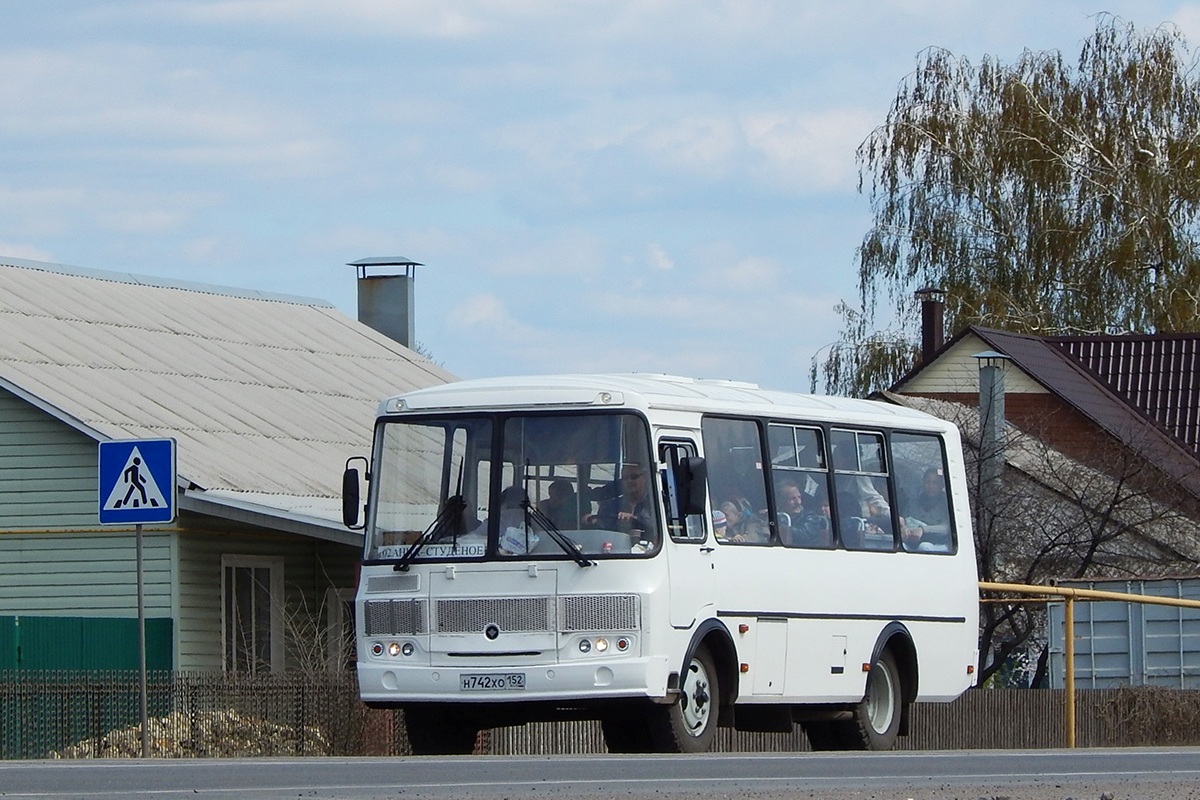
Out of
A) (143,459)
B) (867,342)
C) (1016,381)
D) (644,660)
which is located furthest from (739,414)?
(867,342)

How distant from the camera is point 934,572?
20953 mm

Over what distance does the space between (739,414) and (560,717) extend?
279cm

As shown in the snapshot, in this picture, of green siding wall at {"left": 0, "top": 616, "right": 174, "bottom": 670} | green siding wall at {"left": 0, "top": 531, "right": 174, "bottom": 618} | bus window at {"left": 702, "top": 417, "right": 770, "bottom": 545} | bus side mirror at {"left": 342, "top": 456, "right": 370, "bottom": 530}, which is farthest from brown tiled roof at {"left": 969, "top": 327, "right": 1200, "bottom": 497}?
bus side mirror at {"left": 342, "top": 456, "right": 370, "bottom": 530}

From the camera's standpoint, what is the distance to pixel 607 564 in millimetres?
17109

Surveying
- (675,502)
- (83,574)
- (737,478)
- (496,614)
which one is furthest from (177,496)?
(675,502)

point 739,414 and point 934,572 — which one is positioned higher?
point 739,414

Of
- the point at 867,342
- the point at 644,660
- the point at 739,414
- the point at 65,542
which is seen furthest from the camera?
the point at 867,342

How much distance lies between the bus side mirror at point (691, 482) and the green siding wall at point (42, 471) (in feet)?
44.6

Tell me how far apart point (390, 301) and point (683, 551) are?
2722cm

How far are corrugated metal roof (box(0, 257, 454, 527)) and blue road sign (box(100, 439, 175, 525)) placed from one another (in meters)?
8.14

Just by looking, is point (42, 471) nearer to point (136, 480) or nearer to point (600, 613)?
point (136, 480)

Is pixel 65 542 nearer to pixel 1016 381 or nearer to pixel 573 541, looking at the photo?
pixel 573 541

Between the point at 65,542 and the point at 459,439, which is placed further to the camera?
the point at 65,542

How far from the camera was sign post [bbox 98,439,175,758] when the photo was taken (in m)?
19.6
